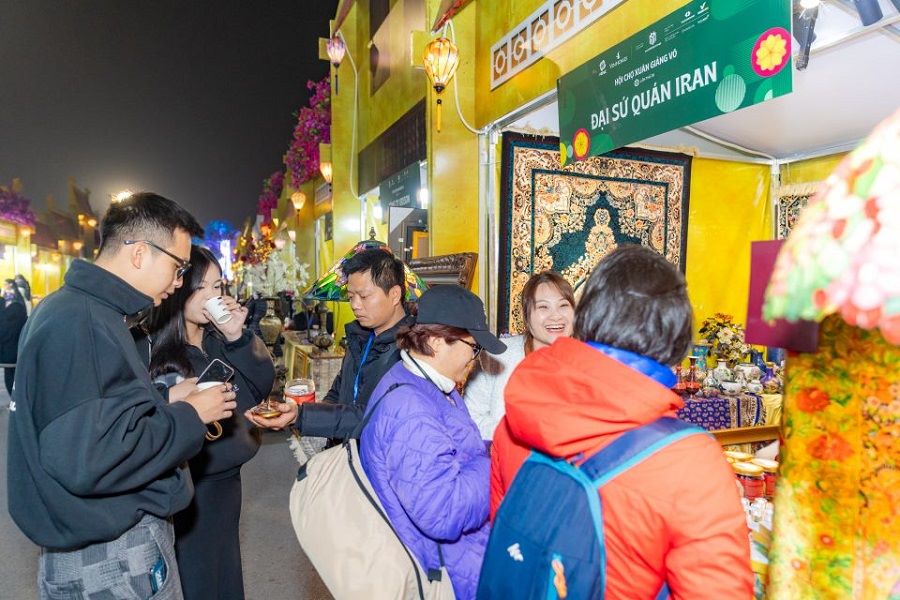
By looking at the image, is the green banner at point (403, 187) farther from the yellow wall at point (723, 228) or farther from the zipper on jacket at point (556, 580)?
the zipper on jacket at point (556, 580)

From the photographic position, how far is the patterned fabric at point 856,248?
571 millimetres

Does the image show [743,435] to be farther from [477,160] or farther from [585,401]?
[585,401]

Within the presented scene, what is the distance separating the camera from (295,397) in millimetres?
2379

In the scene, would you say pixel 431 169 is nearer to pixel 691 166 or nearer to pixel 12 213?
pixel 691 166

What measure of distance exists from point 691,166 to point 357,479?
5.16 meters

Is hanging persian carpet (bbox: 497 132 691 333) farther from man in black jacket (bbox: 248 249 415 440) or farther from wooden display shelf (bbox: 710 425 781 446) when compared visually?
man in black jacket (bbox: 248 249 415 440)

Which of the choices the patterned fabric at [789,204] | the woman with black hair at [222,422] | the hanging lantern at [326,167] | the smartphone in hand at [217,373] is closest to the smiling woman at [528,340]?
the woman with black hair at [222,422]

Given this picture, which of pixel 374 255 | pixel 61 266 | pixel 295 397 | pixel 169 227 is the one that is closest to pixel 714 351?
pixel 374 255

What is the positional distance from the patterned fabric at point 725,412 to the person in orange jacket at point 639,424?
125 inches

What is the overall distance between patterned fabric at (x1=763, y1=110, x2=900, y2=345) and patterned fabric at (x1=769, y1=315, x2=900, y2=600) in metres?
0.17

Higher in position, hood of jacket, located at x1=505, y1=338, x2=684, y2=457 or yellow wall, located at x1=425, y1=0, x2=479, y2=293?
yellow wall, located at x1=425, y1=0, x2=479, y2=293

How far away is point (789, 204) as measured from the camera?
562 centimetres

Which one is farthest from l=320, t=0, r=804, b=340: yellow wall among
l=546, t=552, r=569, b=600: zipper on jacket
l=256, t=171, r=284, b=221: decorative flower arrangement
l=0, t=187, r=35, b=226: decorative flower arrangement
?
l=0, t=187, r=35, b=226: decorative flower arrangement

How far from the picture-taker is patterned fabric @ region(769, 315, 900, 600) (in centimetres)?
71
